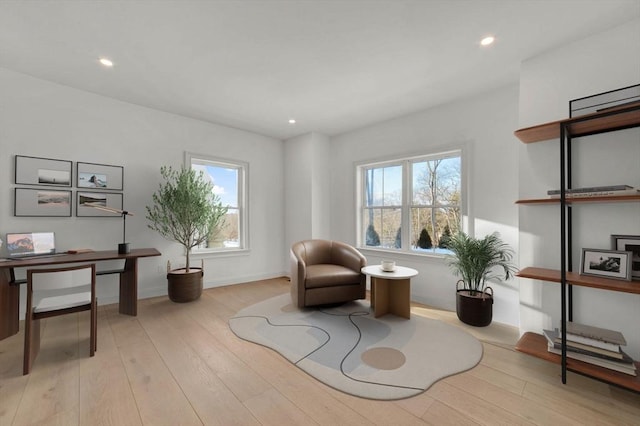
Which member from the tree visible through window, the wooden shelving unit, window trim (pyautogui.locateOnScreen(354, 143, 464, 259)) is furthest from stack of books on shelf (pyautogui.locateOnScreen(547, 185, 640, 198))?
the tree visible through window

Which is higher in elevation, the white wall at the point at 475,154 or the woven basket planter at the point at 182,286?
the white wall at the point at 475,154

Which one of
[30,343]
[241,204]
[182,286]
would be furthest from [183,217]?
[30,343]

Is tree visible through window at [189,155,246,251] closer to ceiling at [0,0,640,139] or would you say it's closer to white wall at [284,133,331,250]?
white wall at [284,133,331,250]

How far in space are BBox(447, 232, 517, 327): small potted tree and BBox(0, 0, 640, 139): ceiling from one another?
5.94ft

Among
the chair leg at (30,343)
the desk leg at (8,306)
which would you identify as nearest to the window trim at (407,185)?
the chair leg at (30,343)

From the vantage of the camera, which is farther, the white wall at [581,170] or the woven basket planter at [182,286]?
the woven basket planter at [182,286]

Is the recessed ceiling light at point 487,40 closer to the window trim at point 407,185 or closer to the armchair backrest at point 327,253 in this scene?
the window trim at point 407,185

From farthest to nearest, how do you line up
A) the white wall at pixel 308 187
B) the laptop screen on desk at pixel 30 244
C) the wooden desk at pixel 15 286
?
the white wall at pixel 308 187, the laptop screen on desk at pixel 30 244, the wooden desk at pixel 15 286

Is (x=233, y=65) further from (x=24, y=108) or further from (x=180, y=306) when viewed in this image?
(x=180, y=306)

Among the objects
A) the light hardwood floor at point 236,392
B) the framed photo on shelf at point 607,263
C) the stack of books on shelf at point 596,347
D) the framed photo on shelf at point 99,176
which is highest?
the framed photo on shelf at point 99,176

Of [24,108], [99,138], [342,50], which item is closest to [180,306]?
[99,138]

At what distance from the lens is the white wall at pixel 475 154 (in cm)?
302

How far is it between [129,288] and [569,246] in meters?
4.46

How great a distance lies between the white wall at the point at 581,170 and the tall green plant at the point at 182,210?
380 cm
